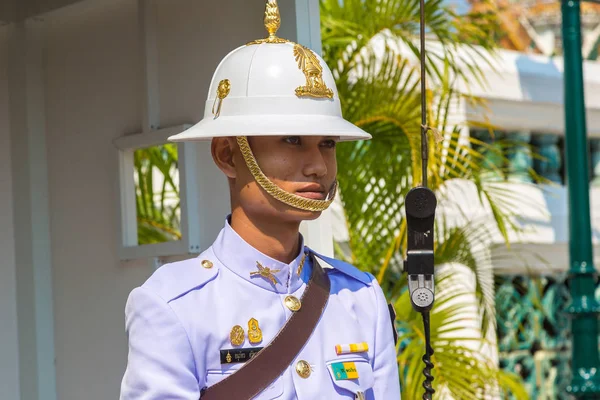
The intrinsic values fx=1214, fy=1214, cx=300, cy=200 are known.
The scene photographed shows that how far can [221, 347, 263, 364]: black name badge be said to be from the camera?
106 inches

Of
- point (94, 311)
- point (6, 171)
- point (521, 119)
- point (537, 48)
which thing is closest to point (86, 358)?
point (94, 311)

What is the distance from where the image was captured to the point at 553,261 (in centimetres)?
948

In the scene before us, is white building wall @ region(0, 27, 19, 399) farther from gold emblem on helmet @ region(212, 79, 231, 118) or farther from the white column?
gold emblem on helmet @ region(212, 79, 231, 118)

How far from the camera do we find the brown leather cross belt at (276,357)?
8.71ft

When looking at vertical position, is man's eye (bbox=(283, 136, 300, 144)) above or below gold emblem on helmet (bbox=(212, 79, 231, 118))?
below

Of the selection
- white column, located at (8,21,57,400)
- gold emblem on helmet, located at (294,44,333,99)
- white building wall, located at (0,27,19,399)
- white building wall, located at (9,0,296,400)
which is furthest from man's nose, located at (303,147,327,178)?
white building wall, located at (0,27,19,399)

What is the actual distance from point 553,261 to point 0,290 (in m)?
5.69

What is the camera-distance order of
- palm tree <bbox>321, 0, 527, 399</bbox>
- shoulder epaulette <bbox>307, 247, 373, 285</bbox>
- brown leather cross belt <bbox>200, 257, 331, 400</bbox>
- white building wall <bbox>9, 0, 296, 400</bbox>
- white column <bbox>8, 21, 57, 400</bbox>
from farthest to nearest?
1. palm tree <bbox>321, 0, 527, 399</bbox>
2. white column <bbox>8, 21, 57, 400</bbox>
3. white building wall <bbox>9, 0, 296, 400</bbox>
4. shoulder epaulette <bbox>307, 247, 373, 285</bbox>
5. brown leather cross belt <bbox>200, 257, 331, 400</bbox>

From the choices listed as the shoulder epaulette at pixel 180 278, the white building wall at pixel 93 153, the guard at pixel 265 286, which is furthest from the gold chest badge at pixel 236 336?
the white building wall at pixel 93 153

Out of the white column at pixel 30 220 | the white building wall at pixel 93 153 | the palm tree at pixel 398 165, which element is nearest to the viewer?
the white building wall at pixel 93 153

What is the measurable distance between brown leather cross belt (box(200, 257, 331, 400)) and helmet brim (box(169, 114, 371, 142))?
15.6 inches

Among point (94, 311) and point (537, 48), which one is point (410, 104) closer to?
point (94, 311)

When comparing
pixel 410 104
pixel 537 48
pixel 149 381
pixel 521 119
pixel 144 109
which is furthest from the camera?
pixel 537 48

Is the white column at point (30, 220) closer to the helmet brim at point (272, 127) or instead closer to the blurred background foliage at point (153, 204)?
the blurred background foliage at point (153, 204)
